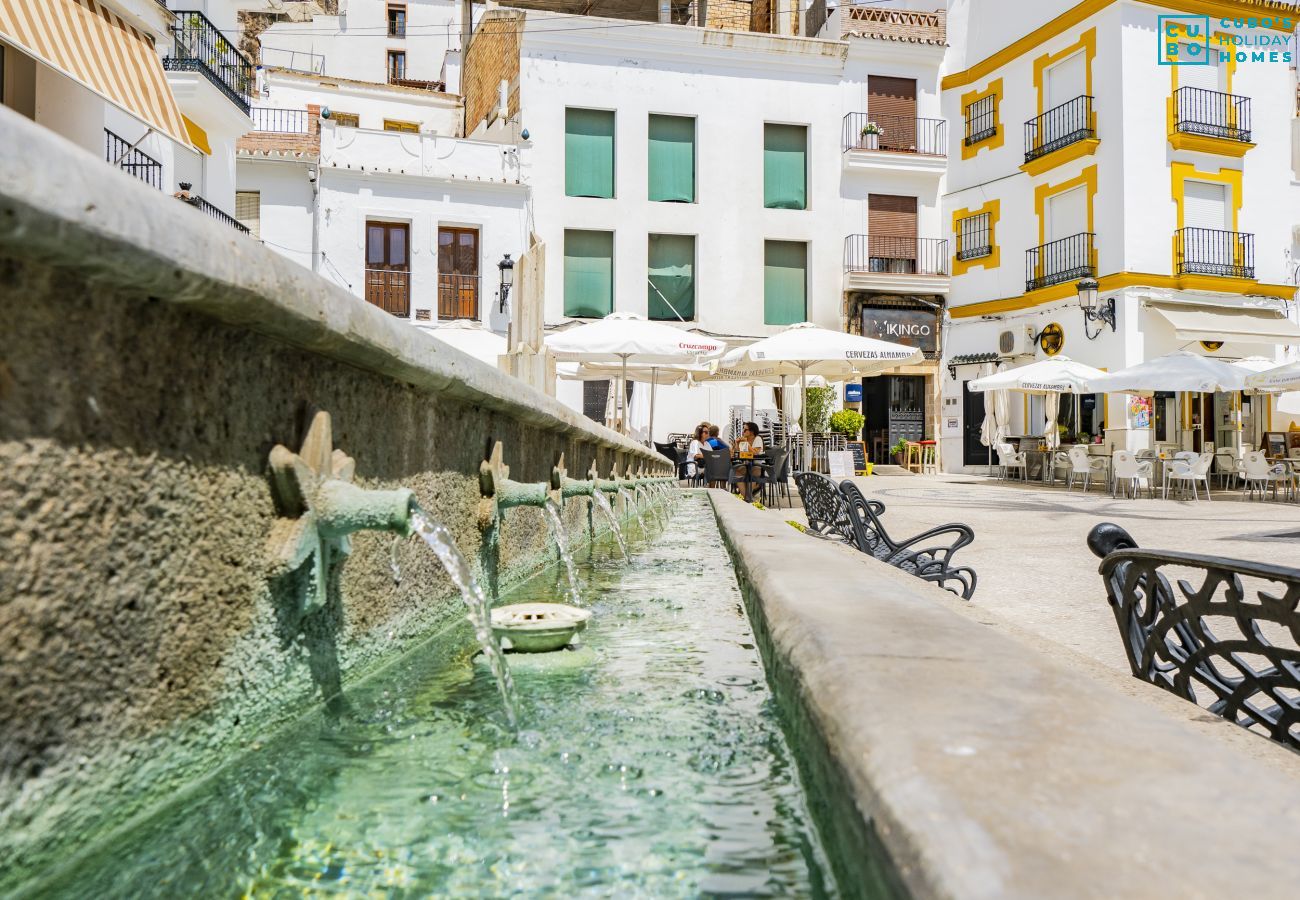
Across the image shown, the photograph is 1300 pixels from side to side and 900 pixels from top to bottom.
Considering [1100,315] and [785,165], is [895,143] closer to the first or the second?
[785,165]

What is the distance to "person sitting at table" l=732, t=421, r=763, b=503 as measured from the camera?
1283 cm

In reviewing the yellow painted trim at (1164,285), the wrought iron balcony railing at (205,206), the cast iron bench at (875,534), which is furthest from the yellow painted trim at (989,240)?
the cast iron bench at (875,534)

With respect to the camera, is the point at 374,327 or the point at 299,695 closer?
the point at 299,695

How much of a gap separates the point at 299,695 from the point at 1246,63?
25.9 metres

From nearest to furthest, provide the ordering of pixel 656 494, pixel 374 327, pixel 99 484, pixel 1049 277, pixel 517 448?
pixel 99 484, pixel 374 327, pixel 517 448, pixel 656 494, pixel 1049 277

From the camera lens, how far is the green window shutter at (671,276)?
2270 centimetres

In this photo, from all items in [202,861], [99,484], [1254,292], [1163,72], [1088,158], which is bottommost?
[202,861]

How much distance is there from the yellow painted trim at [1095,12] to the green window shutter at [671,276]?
29.3 feet

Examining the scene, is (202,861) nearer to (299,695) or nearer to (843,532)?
(299,695)

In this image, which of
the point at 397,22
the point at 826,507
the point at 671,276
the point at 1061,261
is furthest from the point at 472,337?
the point at 397,22

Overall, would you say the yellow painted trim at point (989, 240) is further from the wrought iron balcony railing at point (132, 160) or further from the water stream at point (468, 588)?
the water stream at point (468, 588)

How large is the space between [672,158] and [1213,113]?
11.9 metres

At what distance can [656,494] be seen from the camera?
34.0 ft

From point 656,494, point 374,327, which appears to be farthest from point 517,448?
point 656,494
